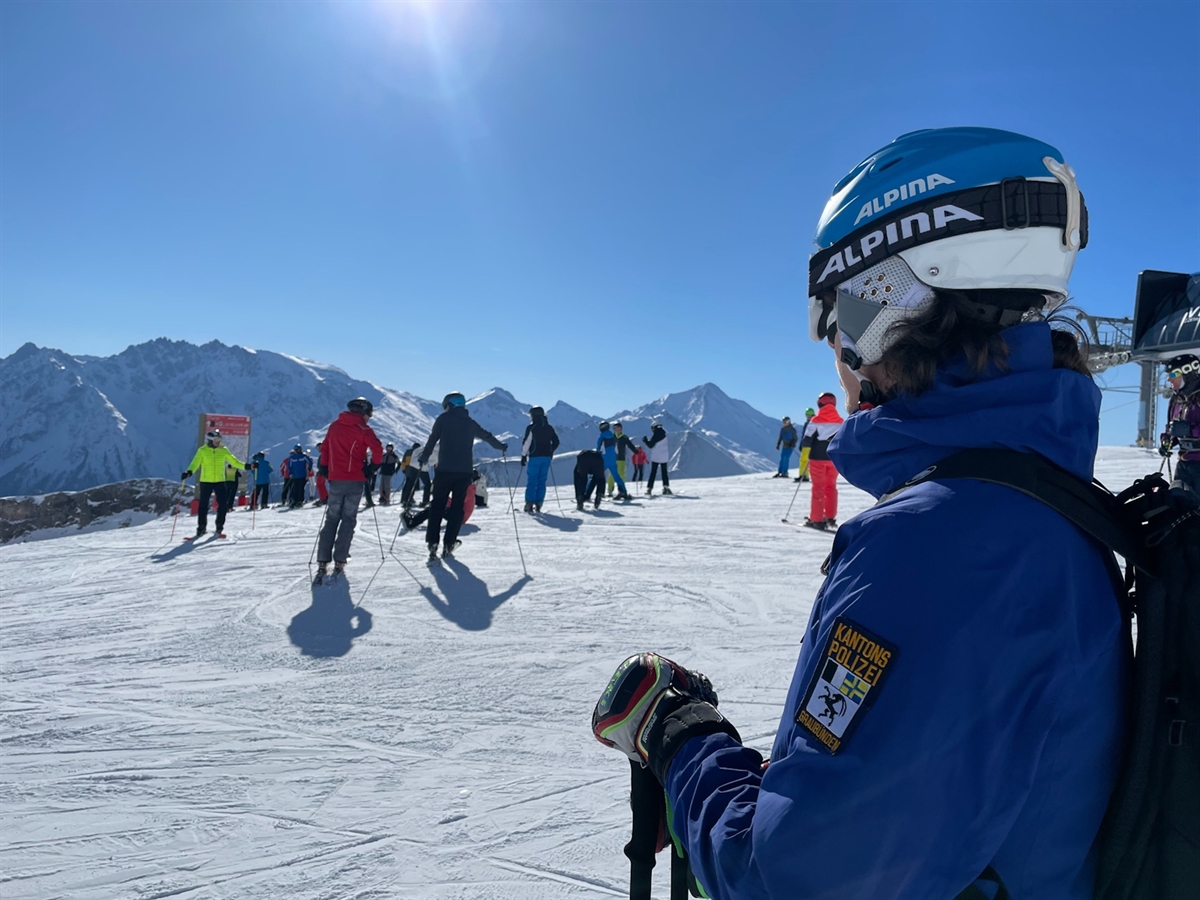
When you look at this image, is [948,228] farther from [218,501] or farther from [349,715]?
[218,501]

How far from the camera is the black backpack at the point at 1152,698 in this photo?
0.97 metres

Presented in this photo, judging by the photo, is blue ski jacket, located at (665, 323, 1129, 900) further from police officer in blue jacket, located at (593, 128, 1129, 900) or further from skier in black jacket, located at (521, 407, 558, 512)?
skier in black jacket, located at (521, 407, 558, 512)

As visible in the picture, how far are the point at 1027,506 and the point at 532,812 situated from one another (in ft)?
8.92

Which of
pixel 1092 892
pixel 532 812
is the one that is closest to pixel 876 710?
pixel 1092 892

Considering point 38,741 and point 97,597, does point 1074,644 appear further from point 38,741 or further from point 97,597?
point 97,597

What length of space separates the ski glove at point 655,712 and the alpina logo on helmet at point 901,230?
1.03 m

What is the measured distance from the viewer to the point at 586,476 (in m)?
16.0

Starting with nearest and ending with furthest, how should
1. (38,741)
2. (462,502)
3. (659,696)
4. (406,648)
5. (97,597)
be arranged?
1. (659,696)
2. (38,741)
3. (406,648)
4. (97,597)
5. (462,502)

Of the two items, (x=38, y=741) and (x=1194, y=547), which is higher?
(x=1194, y=547)

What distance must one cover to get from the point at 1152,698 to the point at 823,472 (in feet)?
32.9

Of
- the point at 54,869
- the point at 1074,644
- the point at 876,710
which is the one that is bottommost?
Result: the point at 54,869

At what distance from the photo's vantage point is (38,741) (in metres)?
3.71

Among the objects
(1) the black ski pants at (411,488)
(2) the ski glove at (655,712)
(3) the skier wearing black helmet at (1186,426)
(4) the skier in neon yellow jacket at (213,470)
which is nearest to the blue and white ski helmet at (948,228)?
(2) the ski glove at (655,712)

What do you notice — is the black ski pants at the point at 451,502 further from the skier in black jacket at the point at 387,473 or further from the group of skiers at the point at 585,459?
the skier in black jacket at the point at 387,473
